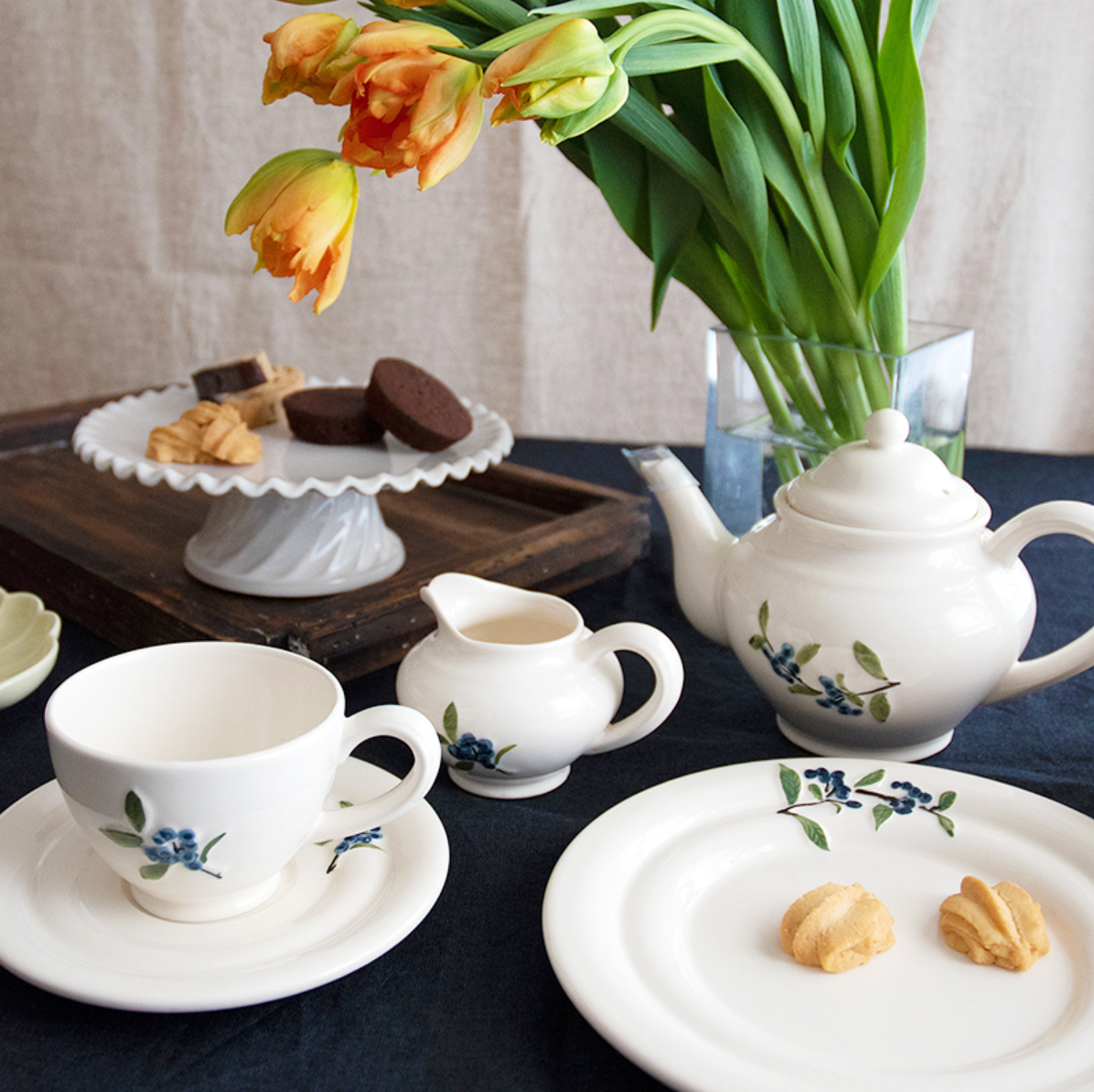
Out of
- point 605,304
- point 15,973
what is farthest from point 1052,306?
point 15,973

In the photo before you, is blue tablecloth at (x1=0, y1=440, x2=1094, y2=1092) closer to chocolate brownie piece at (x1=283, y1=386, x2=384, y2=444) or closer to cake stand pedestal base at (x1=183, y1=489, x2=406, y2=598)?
cake stand pedestal base at (x1=183, y1=489, x2=406, y2=598)

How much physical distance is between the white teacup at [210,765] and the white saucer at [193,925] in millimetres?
14

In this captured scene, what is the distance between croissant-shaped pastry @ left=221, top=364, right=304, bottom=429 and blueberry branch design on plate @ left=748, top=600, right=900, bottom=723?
0.46 m

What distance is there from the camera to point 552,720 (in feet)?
1.86

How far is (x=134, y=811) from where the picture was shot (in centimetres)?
43

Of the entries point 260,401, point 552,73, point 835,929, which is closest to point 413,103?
point 552,73

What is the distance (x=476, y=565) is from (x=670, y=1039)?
1.44 ft

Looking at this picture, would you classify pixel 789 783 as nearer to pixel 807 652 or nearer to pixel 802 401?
pixel 807 652

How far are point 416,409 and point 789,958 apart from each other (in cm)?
48

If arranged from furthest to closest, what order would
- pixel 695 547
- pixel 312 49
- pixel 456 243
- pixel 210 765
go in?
pixel 456 243
pixel 695 547
pixel 312 49
pixel 210 765

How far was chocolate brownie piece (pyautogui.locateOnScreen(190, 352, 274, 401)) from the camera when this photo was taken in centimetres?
90

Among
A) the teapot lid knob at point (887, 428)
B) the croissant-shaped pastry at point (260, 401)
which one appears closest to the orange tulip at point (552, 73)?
the teapot lid knob at point (887, 428)

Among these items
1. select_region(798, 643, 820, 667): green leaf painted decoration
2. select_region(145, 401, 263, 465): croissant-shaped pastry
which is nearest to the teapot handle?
select_region(798, 643, 820, 667): green leaf painted decoration

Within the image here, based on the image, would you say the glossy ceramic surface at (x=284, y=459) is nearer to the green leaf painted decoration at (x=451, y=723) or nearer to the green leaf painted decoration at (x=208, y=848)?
the green leaf painted decoration at (x=451, y=723)
